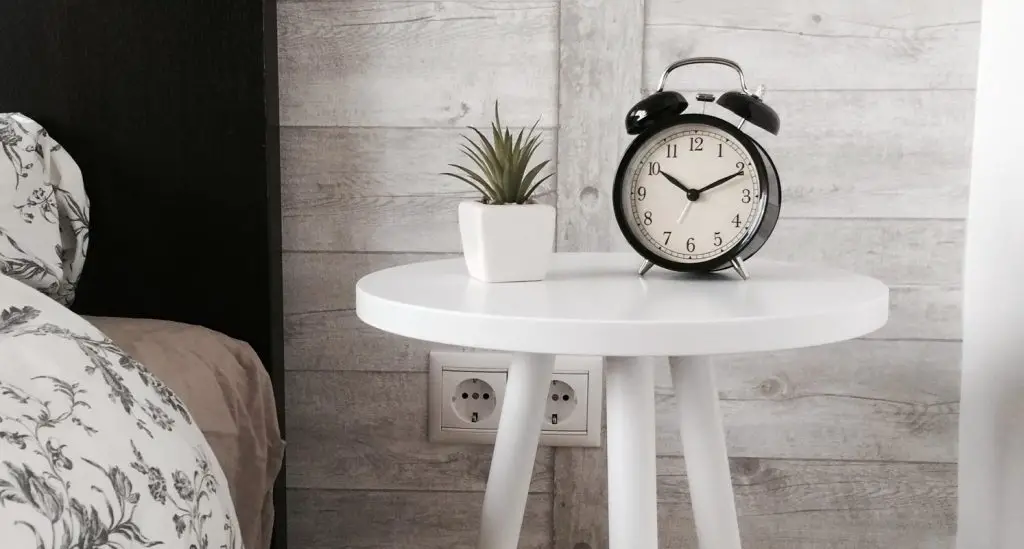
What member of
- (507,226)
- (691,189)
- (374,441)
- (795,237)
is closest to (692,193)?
(691,189)

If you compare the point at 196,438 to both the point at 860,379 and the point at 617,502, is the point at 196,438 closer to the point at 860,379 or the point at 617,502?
the point at 617,502

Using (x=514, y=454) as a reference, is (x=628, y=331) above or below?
above

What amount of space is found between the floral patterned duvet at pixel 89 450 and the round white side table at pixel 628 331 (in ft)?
0.55

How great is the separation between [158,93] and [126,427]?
1.83 ft

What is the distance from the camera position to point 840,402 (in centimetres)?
119

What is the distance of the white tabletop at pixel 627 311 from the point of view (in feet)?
2.00

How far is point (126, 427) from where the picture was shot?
0.62 meters

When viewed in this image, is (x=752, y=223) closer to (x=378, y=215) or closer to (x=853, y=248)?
(x=853, y=248)

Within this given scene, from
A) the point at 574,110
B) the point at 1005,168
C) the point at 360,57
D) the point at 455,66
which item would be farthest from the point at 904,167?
the point at 360,57

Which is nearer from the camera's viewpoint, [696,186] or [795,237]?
[696,186]

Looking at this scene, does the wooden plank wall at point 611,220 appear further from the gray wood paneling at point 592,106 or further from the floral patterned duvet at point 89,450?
the floral patterned duvet at point 89,450

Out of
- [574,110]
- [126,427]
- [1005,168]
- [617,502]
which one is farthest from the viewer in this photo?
[574,110]


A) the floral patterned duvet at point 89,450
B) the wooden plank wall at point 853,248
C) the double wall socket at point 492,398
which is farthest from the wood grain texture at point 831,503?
the floral patterned duvet at point 89,450

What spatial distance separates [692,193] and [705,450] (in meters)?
0.23
